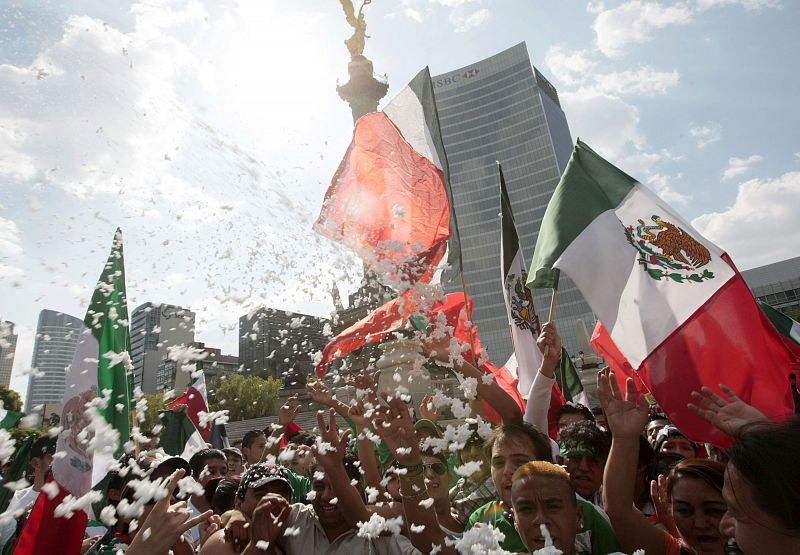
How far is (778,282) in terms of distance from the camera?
75.9 metres

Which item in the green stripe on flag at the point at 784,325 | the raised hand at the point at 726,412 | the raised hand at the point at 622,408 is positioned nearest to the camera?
the raised hand at the point at 726,412

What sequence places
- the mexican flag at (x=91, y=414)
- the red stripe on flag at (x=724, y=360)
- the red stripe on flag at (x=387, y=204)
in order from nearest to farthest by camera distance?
the mexican flag at (x=91, y=414) < the red stripe on flag at (x=724, y=360) < the red stripe on flag at (x=387, y=204)

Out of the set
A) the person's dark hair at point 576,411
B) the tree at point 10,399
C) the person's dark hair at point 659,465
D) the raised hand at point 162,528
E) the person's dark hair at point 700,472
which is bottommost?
the person's dark hair at point 659,465

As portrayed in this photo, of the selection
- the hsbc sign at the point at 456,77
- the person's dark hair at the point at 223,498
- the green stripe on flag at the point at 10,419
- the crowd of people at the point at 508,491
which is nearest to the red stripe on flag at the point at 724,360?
the crowd of people at the point at 508,491

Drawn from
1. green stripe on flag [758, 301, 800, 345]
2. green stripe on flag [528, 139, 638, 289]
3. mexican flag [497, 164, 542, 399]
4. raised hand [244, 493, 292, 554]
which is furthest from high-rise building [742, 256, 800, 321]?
raised hand [244, 493, 292, 554]

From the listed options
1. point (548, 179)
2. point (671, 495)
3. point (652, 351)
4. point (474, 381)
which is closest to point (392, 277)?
point (474, 381)

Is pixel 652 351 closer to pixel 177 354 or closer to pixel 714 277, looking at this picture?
pixel 714 277

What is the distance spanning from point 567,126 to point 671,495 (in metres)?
116

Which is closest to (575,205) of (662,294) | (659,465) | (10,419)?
(662,294)

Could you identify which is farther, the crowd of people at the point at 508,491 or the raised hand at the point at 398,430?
the raised hand at the point at 398,430

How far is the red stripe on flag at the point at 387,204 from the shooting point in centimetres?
627

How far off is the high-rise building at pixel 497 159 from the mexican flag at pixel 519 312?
82165 millimetres

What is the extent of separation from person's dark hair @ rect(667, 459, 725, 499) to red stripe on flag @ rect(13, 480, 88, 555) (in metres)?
4.42

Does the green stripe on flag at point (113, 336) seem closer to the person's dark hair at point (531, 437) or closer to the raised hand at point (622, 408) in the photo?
the person's dark hair at point (531, 437)
